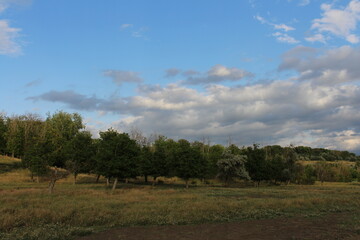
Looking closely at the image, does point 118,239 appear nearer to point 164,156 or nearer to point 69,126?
point 164,156

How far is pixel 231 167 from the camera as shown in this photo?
79188mm

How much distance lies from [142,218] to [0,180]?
186ft

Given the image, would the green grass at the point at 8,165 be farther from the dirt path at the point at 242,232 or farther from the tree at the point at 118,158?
the dirt path at the point at 242,232

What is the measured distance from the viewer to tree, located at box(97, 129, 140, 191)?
175 ft

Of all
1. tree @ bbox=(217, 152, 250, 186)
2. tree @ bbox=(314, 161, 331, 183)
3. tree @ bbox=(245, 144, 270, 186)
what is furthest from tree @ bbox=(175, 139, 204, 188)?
tree @ bbox=(314, 161, 331, 183)

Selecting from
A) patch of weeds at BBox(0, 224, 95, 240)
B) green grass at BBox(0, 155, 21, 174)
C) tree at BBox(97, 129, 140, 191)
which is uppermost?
tree at BBox(97, 129, 140, 191)

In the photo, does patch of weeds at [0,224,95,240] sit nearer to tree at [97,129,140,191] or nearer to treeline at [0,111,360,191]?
treeline at [0,111,360,191]

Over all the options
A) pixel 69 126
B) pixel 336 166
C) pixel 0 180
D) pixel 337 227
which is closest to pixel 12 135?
pixel 69 126

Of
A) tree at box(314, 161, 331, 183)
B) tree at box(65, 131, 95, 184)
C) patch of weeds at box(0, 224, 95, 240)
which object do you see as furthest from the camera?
tree at box(314, 161, 331, 183)

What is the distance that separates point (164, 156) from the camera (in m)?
75.2

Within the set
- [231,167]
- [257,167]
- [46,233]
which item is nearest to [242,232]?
[46,233]

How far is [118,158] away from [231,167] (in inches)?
1433

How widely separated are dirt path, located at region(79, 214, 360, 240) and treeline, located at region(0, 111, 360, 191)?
79.7ft

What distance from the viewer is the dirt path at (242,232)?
638 inches
